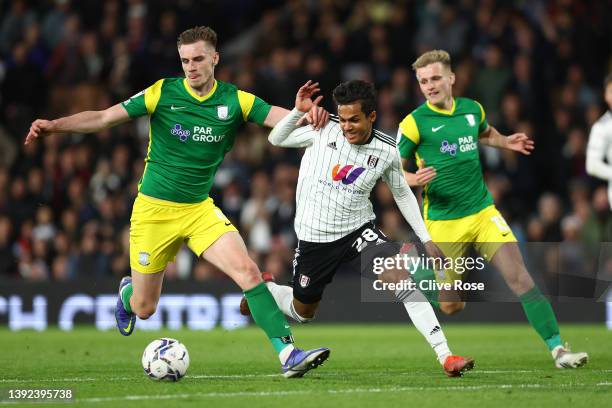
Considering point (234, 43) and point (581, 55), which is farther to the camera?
point (234, 43)

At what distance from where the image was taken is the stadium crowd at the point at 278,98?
1612 cm

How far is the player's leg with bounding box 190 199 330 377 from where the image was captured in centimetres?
850

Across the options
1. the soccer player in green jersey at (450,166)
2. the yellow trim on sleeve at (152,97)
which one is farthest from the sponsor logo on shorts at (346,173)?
the yellow trim on sleeve at (152,97)

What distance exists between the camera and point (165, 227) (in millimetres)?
9211

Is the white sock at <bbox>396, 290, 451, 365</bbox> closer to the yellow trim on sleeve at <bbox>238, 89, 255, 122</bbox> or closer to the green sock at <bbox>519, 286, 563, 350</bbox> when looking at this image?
the green sock at <bbox>519, 286, 563, 350</bbox>

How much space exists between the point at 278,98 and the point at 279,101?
0.17ft

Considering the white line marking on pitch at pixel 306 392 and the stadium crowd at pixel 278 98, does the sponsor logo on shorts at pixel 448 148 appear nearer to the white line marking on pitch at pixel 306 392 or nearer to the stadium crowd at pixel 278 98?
the white line marking on pitch at pixel 306 392

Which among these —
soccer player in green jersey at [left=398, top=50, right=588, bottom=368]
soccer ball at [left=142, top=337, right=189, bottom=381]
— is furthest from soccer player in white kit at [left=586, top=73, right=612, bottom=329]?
soccer ball at [left=142, top=337, right=189, bottom=381]

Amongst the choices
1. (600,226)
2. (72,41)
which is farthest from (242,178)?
(600,226)

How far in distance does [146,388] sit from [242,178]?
926 centimetres

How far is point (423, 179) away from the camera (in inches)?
368

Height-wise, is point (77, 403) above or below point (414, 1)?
below

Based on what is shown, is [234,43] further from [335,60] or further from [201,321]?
[201,321]

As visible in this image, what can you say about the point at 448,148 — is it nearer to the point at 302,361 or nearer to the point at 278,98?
the point at 302,361
